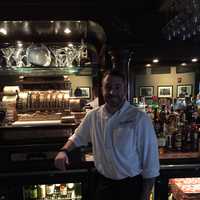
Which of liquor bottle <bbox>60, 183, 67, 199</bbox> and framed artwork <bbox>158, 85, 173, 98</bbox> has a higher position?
framed artwork <bbox>158, 85, 173, 98</bbox>

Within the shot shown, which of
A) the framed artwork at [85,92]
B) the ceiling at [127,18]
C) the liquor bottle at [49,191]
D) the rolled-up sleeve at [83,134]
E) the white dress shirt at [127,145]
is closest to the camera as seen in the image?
the white dress shirt at [127,145]

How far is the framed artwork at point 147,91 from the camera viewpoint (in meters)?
2.88

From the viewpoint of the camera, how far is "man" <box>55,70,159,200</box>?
1.73m

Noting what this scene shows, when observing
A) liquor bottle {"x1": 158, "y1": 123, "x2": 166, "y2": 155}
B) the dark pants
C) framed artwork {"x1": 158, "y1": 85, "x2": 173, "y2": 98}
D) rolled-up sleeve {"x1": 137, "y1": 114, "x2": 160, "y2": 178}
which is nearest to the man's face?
rolled-up sleeve {"x1": 137, "y1": 114, "x2": 160, "y2": 178}

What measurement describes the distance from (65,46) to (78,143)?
1.21 m

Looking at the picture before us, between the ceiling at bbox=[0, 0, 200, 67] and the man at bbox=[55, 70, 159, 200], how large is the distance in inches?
27.4

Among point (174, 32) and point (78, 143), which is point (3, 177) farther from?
point (174, 32)

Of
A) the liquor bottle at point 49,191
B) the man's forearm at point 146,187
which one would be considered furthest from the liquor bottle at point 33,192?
the man's forearm at point 146,187

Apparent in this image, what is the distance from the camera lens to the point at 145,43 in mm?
2418

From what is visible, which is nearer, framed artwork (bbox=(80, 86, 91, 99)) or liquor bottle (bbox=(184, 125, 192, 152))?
liquor bottle (bbox=(184, 125, 192, 152))

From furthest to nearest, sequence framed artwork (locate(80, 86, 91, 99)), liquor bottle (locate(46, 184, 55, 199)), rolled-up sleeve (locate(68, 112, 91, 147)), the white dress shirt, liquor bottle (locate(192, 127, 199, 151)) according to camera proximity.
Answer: framed artwork (locate(80, 86, 91, 99))
liquor bottle (locate(46, 184, 55, 199))
liquor bottle (locate(192, 127, 199, 151))
rolled-up sleeve (locate(68, 112, 91, 147))
the white dress shirt

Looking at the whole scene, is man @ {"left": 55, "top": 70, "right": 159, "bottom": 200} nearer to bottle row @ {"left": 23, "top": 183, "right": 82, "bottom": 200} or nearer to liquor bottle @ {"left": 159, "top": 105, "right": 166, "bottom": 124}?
bottle row @ {"left": 23, "top": 183, "right": 82, "bottom": 200}

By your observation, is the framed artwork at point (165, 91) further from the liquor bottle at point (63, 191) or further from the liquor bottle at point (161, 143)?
the liquor bottle at point (63, 191)

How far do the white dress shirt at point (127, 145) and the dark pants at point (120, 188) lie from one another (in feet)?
0.15
